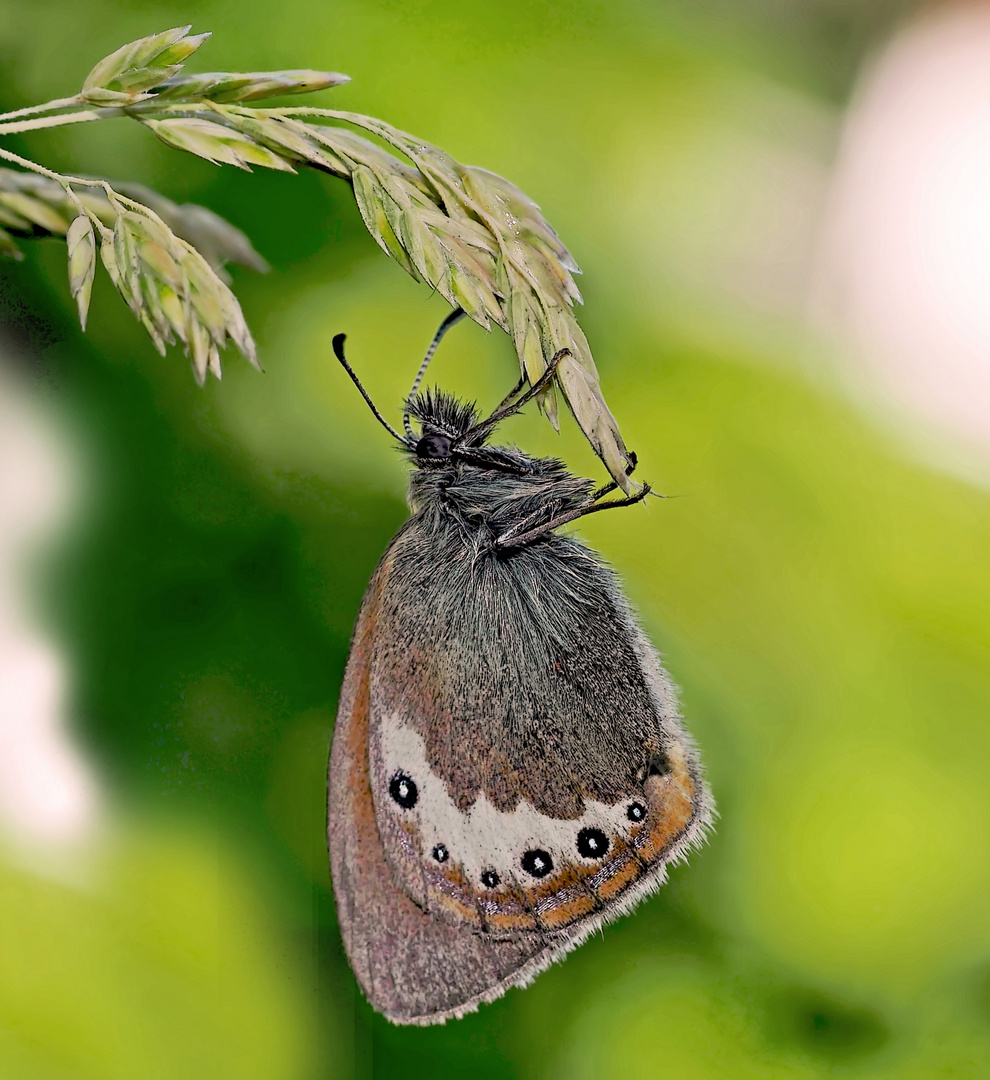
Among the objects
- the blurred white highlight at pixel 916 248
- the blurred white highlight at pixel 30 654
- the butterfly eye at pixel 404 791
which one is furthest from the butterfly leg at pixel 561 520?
the blurred white highlight at pixel 30 654

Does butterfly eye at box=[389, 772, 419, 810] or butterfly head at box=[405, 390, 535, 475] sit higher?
butterfly head at box=[405, 390, 535, 475]

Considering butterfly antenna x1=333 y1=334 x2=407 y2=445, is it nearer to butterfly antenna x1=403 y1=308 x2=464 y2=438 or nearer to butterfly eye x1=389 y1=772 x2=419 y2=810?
butterfly antenna x1=403 y1=308 x2=464 y2=438

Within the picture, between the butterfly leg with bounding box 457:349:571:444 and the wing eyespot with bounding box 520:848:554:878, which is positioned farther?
the wing eyespot with bounding box 520:848:554:878

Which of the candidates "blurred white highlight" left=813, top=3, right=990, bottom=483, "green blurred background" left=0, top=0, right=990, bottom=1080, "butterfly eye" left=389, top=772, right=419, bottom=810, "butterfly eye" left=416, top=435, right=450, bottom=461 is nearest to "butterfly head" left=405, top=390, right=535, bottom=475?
"butterfly eye" left=416, top=435, right=450, bottom=461

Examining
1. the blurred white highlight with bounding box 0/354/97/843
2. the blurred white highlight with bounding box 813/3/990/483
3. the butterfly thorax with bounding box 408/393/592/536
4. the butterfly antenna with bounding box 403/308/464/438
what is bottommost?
the blurred white highlight with bounding box 0/354/97/843

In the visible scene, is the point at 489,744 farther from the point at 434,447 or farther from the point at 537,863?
the point at 434,447

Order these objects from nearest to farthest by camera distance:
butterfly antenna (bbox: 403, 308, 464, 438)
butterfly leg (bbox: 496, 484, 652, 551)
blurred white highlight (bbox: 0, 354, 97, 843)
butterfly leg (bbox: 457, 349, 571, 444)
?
butterfly leg (bbox: 457, 349, 571, 444)
butterfly leg (bbox: 496, 484, 652, 551)
butterfly antenna (bbox: 403, 308, 464, 438)
blurred white highlight (bbox: 0, 354, 97, 843)

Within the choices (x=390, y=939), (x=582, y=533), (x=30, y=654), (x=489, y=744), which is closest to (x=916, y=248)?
(x=582, y=533)

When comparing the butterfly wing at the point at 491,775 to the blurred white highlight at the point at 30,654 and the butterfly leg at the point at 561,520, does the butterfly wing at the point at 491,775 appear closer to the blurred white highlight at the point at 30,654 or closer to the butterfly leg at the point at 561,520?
the butterfly leg at the point at 561,520

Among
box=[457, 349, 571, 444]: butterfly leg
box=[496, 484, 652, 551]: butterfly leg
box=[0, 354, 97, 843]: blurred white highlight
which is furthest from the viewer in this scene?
box=[0, 354, 97, 843]: blurred white highlight
